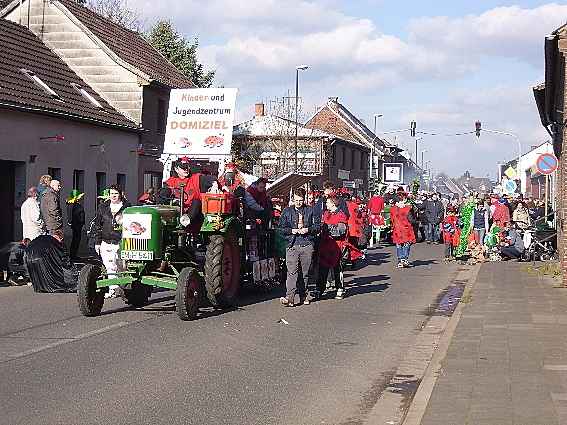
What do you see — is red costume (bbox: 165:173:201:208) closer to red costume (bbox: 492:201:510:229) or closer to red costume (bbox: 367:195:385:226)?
red costume (bbox: 492:201:510:229)

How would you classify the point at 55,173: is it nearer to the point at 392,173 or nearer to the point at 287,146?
the point at 287,146

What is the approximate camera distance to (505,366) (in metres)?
9.27

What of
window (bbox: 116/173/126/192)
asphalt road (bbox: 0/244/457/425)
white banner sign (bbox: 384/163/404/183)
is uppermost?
white banner sign (bbox: 384/163/404/183)

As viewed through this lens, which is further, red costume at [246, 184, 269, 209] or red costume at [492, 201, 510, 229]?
red costume at [492, 201, 510, 229]

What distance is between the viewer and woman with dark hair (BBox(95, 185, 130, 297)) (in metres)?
15.0

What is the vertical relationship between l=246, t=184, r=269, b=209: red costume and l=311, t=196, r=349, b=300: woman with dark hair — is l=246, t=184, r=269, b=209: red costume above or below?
above

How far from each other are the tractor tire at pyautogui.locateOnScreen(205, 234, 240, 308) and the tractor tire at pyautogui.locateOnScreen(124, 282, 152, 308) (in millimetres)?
1274

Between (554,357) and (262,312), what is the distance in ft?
17.7

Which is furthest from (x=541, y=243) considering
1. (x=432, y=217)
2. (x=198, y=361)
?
(x=198, y=361)

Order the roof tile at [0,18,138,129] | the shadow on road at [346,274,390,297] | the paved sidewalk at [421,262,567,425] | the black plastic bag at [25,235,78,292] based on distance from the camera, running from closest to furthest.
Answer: the paved sidewalk at [421,262,567,425] < the black plastic bag at [25,235,78,292] < the shadow on road at [346,274,390,297] < the roof tile at [0,18,138,129]

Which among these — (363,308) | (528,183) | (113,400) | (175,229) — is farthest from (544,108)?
(528,183)

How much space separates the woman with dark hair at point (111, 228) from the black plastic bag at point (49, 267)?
6.07ft

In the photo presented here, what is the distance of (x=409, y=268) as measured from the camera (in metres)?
24.3

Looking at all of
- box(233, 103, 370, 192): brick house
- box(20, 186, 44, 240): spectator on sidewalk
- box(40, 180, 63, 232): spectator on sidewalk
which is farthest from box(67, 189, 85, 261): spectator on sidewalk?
box(233, 103, 370, 192): brick house
